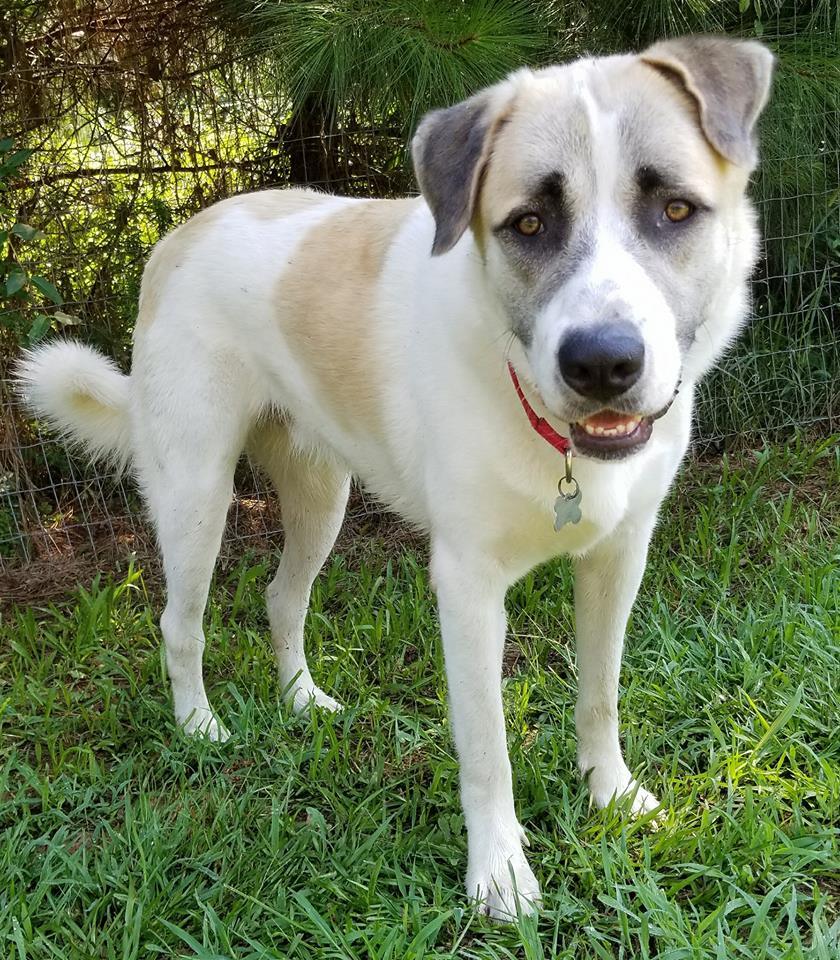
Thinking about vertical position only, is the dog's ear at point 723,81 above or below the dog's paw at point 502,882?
above

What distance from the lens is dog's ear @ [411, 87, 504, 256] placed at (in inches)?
82.7

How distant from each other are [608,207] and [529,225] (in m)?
0.16

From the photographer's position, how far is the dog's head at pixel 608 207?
1894 millimetres

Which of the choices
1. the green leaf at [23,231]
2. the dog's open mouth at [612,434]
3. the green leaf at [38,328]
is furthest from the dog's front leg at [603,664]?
the green leaf at [23,231]

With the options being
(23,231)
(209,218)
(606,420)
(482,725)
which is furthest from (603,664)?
(23,231)

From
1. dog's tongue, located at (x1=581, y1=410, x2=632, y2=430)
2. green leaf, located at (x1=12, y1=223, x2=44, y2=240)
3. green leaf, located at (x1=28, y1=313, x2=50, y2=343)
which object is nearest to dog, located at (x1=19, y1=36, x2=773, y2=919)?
dog's tongue, located at (x1=581, y1=410, x2=632, y2=430)

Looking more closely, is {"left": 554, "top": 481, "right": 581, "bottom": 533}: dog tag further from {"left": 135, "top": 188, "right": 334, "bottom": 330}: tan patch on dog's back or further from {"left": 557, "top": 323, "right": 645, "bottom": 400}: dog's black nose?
{"left": 135, "top": 188, "right": 334, "bottom": 330}: tan patch on dog's back

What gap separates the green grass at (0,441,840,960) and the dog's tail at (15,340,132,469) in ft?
2.34

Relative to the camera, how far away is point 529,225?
6.73 feet

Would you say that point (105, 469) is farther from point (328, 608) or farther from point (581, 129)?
point (581, 129)

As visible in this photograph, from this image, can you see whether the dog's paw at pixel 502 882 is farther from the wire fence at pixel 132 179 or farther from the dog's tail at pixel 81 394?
the wire fence at pixel 132 179

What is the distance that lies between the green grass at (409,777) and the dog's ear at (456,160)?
148 cm

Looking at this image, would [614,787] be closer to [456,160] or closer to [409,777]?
[409,777]

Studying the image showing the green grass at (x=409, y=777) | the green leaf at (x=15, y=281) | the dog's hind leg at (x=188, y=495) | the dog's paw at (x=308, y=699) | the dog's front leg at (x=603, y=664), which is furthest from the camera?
the green leaf at (x=15, y=281)
